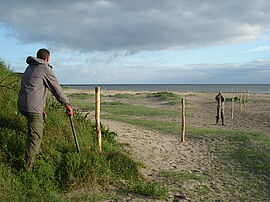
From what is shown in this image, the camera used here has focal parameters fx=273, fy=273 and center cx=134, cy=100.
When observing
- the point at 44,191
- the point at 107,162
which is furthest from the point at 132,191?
the point at 44,191

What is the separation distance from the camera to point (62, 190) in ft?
15.0

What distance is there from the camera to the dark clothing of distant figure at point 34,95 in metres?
4.55

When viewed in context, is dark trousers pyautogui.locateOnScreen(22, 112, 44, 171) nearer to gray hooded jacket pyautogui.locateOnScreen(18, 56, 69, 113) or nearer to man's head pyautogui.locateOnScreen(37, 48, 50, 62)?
gray hooded jacket pyautogui.locateOnScreen(18, 56, 69, 113)

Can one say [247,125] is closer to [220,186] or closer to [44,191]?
[220,186]

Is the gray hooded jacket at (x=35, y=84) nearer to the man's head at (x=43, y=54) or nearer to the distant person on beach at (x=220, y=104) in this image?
the man's head at (x=43, y=54)

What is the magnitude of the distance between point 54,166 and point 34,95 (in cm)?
135

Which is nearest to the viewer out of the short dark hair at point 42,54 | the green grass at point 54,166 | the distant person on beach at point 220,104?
the green grass at point 54,166

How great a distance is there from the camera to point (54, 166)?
494cm

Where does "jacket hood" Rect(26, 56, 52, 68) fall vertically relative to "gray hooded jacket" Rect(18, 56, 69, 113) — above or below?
above

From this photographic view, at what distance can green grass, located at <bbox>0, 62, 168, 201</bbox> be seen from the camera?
168 inches

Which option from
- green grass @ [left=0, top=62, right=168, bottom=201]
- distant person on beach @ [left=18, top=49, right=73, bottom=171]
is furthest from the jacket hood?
green grass @ [left=0, top=62, right=168, bottom=201]

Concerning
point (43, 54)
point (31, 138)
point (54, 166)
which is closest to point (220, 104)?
point (54, 166)

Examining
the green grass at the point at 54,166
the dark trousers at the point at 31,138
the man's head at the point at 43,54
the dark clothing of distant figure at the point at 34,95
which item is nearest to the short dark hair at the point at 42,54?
the man's head at the point at 43,54

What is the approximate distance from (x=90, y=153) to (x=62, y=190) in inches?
39.6
